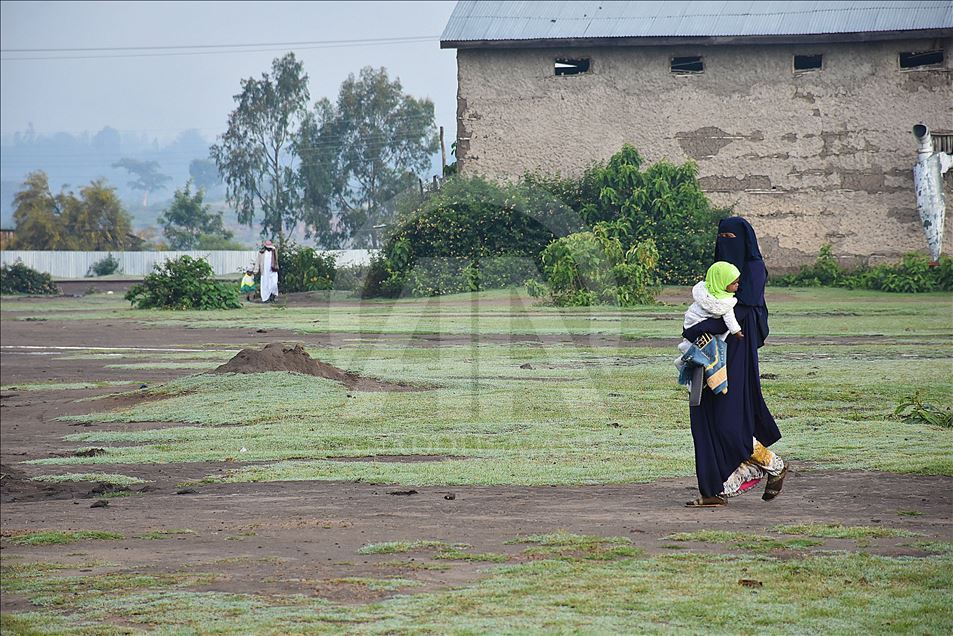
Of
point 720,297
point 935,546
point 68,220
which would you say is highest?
point 68,220

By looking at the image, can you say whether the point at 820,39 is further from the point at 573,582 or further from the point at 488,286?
the point at 573,582

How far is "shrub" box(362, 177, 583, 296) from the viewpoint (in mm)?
38594

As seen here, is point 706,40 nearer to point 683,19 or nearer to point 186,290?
point 683,19

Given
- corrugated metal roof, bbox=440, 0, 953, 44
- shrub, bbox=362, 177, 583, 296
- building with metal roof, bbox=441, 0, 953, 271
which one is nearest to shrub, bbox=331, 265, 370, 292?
shrub, bbox=362, 177, 583, 296

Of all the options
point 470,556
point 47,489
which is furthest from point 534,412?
point 470,556

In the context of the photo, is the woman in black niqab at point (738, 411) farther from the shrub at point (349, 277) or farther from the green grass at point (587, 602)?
the shrub at point (349, 277)

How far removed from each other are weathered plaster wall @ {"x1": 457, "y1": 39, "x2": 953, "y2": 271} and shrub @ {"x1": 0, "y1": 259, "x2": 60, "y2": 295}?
21.4m

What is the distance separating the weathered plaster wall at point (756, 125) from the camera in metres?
37.7

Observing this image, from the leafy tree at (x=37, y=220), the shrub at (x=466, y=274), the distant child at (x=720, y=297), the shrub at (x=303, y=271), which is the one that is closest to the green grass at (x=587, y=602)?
the distant child at (x=720, y=297)

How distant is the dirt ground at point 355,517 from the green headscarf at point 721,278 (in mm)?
1446

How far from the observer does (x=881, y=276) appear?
117 ft

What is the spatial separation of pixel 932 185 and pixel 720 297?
28.9m

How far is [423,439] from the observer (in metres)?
13.5

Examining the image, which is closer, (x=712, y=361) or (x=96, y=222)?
(x=712, y=361)
